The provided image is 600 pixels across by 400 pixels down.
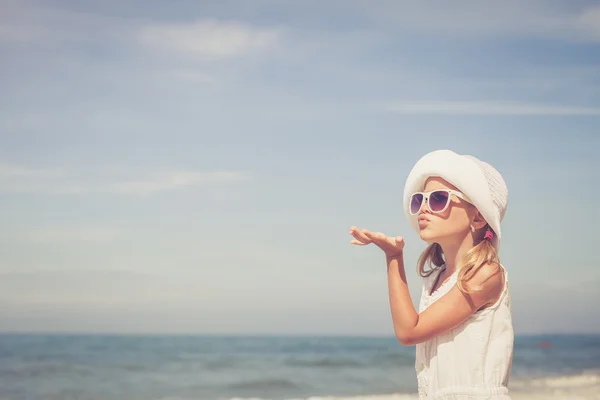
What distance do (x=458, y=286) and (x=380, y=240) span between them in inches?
13.0

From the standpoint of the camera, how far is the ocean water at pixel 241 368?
1577 centimetres

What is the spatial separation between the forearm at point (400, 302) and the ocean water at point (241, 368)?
342 inches

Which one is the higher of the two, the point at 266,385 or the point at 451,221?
the point at 451,221

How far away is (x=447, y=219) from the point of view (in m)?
2.91

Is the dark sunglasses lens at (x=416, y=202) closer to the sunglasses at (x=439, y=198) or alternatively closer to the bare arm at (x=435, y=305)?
the sunglasses at (x=439, y=198)

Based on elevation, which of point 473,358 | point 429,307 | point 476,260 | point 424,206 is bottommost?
point 473,358

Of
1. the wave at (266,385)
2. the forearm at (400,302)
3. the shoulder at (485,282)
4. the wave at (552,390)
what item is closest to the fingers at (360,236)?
the forearm at (400,302)

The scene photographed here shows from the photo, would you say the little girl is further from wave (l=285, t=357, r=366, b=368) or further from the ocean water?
wave (l=285, t=357, r=366, b=368)

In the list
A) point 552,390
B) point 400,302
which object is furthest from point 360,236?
point 552,390

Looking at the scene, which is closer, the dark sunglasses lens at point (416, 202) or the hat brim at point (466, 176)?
the hat brim at point (466, 176)

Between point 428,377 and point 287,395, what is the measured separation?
43.5 feet

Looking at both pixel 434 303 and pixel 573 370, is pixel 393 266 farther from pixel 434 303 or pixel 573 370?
pixel 573 370

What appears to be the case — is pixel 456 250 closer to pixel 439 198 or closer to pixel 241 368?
pixel 439 198

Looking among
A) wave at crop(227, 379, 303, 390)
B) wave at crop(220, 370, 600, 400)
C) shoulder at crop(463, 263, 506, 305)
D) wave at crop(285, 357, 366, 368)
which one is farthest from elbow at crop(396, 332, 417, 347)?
wave at crop(285, 357, 366, 368)
